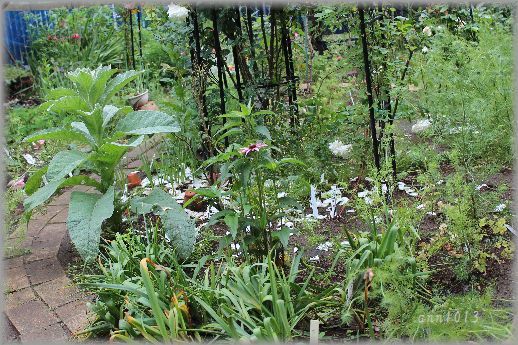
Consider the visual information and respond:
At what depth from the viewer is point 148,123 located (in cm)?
390

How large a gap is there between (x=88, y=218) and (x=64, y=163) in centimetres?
36

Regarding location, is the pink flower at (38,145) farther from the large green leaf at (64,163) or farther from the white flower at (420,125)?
the white flower at (420,125)

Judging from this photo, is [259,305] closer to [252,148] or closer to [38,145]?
[252,148]

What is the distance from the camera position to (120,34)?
28.8 ft

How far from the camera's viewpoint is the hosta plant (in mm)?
3539

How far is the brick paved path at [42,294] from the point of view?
315 centimetres

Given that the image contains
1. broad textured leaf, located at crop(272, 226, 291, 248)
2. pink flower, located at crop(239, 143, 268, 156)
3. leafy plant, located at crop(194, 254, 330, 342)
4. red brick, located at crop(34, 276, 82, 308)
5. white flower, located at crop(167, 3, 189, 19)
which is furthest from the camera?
white flower, located at crop(167, 3, 189, 19)

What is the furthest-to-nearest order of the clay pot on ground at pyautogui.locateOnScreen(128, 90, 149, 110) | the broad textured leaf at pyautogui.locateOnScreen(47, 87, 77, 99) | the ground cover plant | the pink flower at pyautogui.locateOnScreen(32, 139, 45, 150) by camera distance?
the clay pot on ground at pyautogui.locateOnScreen(128, 90, 149, 110) → the pink flower at pyautogui.locateOnScreen(32, 139, 45, 150) → the broad textured leaf at pyautogui.locateOnScreen(47, 87, 77, 99) → the ground cover plant

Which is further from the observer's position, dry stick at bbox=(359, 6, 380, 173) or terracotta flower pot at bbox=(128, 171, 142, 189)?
terracotta flower pot at bbox=(128, 171, 142, 189)

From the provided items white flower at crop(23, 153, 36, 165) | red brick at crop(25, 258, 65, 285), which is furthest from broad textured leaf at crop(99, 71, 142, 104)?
white flower at crop(23, 153, 36, 165)

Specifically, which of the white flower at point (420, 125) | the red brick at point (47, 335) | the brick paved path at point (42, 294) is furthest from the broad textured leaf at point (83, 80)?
the white flower at point (420, 125)

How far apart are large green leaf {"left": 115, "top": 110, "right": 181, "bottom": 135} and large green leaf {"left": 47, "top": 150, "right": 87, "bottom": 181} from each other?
31 centimetres

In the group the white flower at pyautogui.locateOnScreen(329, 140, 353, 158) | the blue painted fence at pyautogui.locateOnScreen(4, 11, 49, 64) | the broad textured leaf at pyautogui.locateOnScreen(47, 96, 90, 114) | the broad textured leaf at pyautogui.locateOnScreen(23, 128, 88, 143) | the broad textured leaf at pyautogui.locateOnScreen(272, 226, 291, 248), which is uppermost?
the blue painted fence at pyautogui.locateOnScreen(4, 11, 49, 64)

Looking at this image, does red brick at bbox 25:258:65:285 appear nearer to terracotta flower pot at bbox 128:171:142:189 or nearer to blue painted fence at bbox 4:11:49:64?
terracotta flower pot at bbox 128:171:142:189
